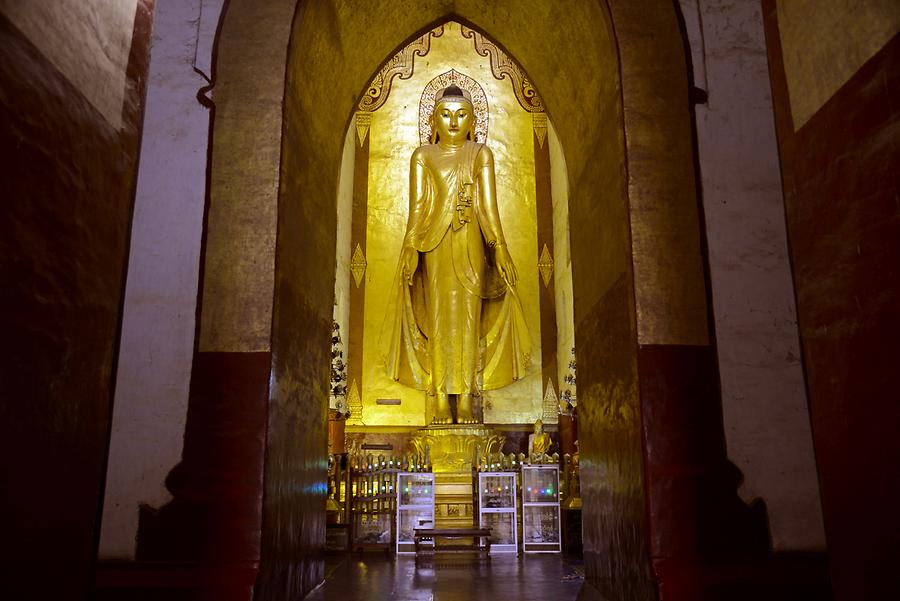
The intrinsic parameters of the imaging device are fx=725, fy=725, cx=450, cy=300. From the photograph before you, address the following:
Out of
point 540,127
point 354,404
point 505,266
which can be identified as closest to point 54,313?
point 505,266

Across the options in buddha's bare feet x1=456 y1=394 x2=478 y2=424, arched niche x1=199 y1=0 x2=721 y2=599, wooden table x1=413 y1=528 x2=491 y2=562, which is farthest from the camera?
buddha's bare feet x1=456 y1=394 x2=478 y2=424

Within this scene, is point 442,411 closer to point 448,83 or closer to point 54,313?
point 448,83

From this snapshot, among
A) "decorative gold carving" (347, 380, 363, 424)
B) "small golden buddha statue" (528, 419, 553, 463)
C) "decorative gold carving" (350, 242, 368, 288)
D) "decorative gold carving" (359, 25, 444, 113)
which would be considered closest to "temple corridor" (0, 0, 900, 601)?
"small golden buddha statue" (528, 419, 553, 463)

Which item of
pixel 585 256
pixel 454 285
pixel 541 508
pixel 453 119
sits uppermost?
pixel 453 119

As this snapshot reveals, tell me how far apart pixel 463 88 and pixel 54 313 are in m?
10.2

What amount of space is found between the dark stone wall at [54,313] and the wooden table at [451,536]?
4685 mm

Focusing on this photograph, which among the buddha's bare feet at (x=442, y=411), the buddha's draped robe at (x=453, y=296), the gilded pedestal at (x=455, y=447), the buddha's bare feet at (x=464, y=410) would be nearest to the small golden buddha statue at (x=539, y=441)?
the gilded pedestal at (x=455, y=447)

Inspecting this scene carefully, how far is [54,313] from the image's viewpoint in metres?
1.89

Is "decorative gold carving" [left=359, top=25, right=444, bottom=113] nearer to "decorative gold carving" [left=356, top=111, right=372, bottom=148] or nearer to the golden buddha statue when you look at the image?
"decorative gold carving" [left=356, top=111, right=372, bottom=148]

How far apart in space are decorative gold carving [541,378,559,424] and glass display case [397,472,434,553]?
10.0 feet

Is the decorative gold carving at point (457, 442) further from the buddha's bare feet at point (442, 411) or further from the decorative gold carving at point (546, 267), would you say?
the decorative gold carving at point (546, 267)

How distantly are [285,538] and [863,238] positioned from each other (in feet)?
10.3

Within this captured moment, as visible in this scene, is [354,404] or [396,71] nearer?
[354,404]

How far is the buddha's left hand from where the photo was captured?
9.53 meters
